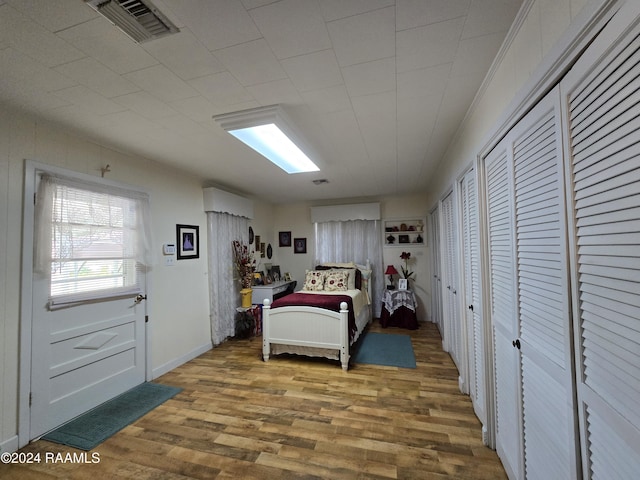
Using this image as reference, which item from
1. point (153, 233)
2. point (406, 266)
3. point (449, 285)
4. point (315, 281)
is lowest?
point (315, 281)

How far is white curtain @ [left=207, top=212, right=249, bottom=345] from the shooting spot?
12.2ft

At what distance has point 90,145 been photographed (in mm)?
2346

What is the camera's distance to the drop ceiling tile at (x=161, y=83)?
4.75 ft

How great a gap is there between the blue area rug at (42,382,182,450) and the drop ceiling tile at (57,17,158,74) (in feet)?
8.35

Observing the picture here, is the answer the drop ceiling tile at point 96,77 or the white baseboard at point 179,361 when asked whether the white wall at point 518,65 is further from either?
the white baseboard at point 179,361

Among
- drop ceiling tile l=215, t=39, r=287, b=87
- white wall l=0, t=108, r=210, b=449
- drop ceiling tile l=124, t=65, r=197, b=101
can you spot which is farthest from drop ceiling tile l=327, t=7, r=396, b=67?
white wall l=0, t=108, r=210, b=449

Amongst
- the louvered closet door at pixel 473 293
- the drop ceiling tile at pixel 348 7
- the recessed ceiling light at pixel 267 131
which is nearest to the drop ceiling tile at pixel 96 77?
the recessed ceiling light at pixel 267 131

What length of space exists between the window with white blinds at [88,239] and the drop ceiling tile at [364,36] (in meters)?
2.41

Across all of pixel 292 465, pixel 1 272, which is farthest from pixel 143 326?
pixel 292 465

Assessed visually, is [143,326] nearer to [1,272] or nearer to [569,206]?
[1,272]

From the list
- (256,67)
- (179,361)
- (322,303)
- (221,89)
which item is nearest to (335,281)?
(322,303)

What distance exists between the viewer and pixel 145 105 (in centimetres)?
178

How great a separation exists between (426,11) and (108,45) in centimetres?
148

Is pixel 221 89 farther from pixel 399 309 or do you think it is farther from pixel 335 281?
pixel 399 309
